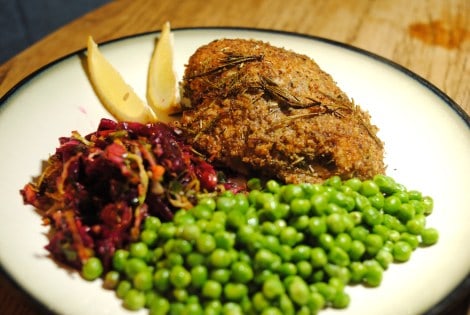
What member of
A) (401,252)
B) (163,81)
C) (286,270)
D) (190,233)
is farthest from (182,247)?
(163,81)

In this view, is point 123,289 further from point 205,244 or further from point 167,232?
point 205,244

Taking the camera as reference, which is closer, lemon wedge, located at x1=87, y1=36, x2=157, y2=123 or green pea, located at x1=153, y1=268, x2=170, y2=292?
green pea, located at x1=153, y1=268, x2=170, y2=292

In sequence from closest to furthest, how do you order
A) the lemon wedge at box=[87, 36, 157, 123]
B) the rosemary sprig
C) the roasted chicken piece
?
the roasted chicken piece → the rosemary sprig → the lemon wedge at box=[87, 36, 157, 123]

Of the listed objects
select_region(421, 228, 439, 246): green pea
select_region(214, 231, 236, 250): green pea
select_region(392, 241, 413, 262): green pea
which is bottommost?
select_region(214, 231, 236, 250): green pea

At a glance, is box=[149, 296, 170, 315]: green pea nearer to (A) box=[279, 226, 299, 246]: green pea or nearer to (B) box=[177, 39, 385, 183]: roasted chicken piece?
(A) box=[279, 226, 299, 246]: green pea

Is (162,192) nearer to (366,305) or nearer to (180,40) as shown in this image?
(366,305)

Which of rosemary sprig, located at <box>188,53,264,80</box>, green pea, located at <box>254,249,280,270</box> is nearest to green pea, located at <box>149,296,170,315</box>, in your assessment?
green pea, located at <box>254,249,280,270</box>

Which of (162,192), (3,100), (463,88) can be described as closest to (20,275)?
(162,192)
